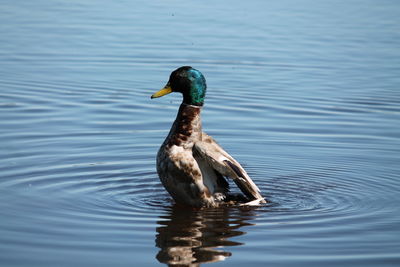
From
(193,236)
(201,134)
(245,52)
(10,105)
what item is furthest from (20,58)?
(193,236)

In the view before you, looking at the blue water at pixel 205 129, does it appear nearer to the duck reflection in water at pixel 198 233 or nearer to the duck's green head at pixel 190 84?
the duck reflection in water at pixel 198 233

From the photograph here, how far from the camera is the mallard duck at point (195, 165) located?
713cm

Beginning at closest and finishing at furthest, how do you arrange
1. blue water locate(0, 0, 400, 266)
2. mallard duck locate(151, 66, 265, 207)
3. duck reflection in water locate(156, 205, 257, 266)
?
duck reflection in water locate(156, 205, 257, 266) → blue water locate(0, 0, 400, 266) → mallard duck locate(151, 66, 265, 207)

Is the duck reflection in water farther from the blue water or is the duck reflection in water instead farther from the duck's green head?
the duck's green head

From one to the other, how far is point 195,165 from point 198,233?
0.79 metres

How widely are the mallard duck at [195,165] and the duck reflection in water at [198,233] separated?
13 cm

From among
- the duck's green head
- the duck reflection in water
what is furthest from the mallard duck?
the duck reflection in water

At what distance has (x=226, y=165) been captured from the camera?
6.98 meters

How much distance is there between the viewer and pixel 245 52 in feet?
45.6

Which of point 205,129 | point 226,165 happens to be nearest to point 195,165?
point 226,165

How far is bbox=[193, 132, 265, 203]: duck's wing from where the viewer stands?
7.02m

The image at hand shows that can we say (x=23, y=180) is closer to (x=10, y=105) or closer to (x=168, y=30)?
(x=10, y=105)

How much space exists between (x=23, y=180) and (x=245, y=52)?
6.82 metres

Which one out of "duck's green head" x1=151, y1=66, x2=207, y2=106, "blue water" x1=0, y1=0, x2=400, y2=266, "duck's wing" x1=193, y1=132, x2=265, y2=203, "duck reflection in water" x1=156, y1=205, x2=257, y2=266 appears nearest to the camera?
"duck reflection in water" x1=156, y1=205, x2=257, y2=266
